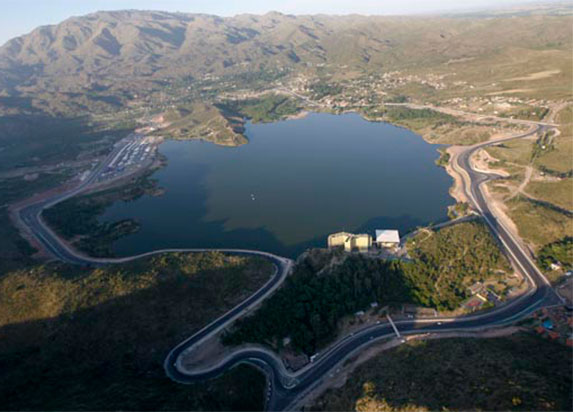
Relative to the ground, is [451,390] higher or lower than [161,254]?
higher

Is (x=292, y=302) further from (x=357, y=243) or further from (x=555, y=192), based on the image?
(x=555, y=192)

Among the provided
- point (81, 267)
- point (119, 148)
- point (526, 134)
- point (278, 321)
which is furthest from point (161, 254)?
point (526, 134)

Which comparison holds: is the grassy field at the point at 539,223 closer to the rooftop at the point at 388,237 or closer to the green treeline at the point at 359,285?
the green treeline at the point at 359,285

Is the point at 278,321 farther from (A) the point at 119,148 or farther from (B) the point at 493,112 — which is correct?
(B) the point at 493,112

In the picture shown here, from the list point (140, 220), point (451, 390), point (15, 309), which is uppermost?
point (451, 390)

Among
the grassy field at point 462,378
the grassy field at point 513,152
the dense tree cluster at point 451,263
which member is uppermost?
the grassy field at point 462,378

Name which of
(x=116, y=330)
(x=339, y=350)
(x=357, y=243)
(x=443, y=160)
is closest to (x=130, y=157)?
(x=116, y=330)

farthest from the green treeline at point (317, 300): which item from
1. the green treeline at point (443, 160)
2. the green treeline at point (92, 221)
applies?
the green treeline at point (443, 160)
